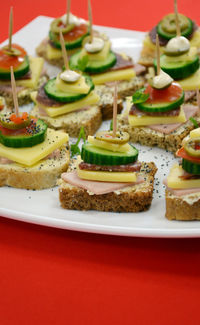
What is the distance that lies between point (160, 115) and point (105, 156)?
4.17 ft

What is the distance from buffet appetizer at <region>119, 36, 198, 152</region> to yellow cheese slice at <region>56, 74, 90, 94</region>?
0.52 meters

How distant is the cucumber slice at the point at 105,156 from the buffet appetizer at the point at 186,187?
0.36 meters

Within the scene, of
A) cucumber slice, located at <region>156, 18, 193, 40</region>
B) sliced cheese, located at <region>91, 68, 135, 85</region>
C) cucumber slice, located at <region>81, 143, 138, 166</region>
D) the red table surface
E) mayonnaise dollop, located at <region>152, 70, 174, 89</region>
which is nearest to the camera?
the red table surface

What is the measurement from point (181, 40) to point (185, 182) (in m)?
2.32

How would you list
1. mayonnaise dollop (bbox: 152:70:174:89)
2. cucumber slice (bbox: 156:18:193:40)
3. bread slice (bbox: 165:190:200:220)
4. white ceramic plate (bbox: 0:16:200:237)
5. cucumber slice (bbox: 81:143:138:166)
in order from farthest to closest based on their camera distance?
cucumber slice (bbox: 156:18:193:40)
mayonnaise dollop (bbox: 152:70:174:89)
cucumber slice (bbox: 81:143:138:166)
bread slice (bbox: 165:190:200:220)
white ceramic plate (bbox: 0:16:200:237)

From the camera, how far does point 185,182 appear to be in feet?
14.6

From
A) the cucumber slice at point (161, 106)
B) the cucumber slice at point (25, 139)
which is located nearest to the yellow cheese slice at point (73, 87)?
the cucumber slice at point (161, 106)

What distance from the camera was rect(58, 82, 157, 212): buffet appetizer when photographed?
4570 mm

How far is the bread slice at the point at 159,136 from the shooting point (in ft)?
18.4

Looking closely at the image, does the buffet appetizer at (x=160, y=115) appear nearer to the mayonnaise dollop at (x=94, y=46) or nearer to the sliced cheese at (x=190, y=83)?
the sliced cheese at (x=190, y=83)

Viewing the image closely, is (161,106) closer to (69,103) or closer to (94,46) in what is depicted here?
(69,103)

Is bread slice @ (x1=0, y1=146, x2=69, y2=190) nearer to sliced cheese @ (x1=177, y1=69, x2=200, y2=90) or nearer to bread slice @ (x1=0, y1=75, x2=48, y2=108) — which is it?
bread slice @ (x1=0, y1=75, x2=48, y2=108)

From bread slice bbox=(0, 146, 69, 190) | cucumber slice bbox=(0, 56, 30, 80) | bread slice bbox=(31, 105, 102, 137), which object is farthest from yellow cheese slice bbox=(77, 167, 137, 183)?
cucumber slice bbox=(0, 56, 30, 80)

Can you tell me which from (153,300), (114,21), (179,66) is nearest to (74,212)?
(153,300)
